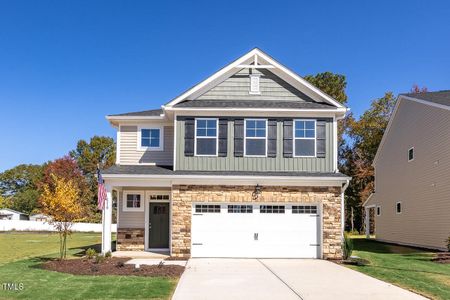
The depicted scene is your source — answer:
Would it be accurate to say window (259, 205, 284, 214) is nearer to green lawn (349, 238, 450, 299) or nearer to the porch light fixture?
the porch light fixture

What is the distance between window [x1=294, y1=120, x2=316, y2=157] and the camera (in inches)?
754

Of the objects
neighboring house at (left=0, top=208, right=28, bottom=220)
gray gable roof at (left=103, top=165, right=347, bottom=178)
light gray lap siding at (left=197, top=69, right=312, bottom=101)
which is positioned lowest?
neighboring house at (left=0, top=208, right=28, bottom=220)

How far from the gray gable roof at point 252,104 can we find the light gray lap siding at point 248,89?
0.84 feet

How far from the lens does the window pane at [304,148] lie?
62.8 feet

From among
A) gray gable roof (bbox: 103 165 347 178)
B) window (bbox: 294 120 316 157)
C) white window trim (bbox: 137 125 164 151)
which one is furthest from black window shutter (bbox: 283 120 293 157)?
white window trim (bbox: 137 125 164 151)

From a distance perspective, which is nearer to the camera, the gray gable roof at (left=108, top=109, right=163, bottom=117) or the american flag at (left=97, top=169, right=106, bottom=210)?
the american flag at (left=97, top=169, right=106, bottom=210)

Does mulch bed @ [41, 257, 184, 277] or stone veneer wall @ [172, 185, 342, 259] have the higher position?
stone veneer wall @ [172, 185, 342, 259]

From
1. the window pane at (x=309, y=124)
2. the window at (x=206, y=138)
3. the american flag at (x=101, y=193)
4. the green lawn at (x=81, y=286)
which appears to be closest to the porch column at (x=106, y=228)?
the american flag at (x=101, y=193)

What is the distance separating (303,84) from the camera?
2000cm

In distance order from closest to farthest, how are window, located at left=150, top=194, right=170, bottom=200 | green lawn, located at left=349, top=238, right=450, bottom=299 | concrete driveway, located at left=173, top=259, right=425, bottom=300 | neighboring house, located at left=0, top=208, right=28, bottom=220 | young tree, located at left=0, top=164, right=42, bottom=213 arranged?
concrete driveway, located at left=173, top=259, right=425, bottom=300 < green lawn, located at left=349, top=238, right=450, bottom=299 < window, located at left=150, top=194, right=170, bottom=200 < neighboring house, located at left=0, top=208, right=28, bottom=220 < young tree, located at left=0, top=164, right=42, bottom=213

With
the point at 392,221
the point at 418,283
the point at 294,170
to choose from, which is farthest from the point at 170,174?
the point at 392,221

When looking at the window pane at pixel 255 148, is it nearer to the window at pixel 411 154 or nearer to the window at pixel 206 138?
the window at pixel 206 138

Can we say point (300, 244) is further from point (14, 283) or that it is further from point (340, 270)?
point (14, 283)

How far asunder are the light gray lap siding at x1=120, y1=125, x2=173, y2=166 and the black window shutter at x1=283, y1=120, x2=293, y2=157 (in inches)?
189
